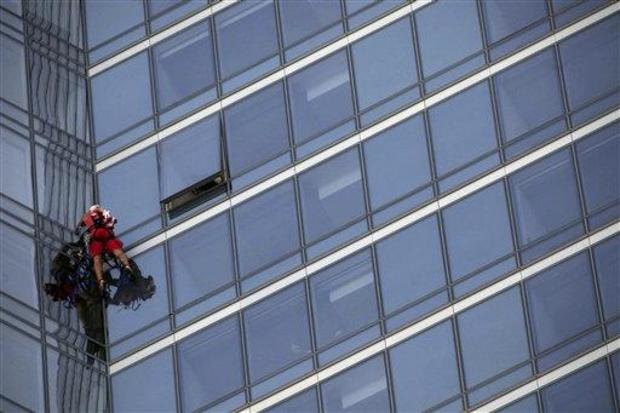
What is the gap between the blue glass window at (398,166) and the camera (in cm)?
6994

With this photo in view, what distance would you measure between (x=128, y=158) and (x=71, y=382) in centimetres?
645

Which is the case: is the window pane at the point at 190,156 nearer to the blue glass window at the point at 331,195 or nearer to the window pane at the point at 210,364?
the blue glass window at the point at 331,195

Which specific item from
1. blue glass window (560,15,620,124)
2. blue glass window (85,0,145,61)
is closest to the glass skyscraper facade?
blue glass window (560,15,620,124)

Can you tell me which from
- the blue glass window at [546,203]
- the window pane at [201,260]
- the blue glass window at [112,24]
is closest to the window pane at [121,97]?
the blue glass window at [112,24]

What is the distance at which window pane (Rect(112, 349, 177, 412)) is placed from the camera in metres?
70.6

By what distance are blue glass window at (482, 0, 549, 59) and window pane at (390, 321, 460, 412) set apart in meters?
7.20

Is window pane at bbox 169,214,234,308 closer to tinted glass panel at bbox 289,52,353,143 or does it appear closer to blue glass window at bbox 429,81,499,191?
tinted glass panel at bbox 289,52,353,143

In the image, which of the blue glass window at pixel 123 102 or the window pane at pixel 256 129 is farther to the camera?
the blue glass window at pixel 123 102

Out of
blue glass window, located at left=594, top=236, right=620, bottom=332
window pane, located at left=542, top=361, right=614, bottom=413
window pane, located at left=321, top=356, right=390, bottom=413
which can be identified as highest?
blue glass window, located at left=594, top=236, right=620, bottom=332

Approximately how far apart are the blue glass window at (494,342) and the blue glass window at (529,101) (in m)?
3.90

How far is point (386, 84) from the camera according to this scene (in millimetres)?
71438

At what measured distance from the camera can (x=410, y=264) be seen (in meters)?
69.2

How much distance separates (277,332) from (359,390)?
2734 mm

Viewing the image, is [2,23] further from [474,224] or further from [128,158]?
[474,224]
